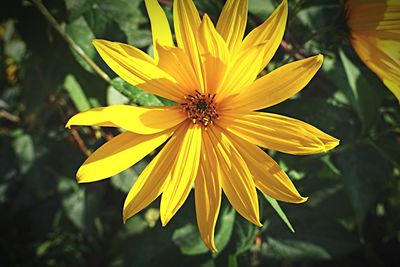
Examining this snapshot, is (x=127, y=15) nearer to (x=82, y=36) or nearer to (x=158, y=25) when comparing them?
(x=82, y=36)

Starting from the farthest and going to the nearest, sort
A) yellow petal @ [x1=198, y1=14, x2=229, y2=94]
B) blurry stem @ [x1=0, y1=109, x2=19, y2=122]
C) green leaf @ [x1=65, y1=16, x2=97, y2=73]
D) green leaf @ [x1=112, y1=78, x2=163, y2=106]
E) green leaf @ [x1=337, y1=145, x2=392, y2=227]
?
blurry stem @ [x1=0, y1=109, x2=19, y2=122] → green leaf @ [x1=337, y1=145, x2=392, y2=227] → green leaf @ [x1=65, y1=16, x2=97, y2=73] → green leaf @ [x1=112, y1=78, x2=163, y2=106] → yellow petal @ [x1=198, y1=14, x2=229, y2=94]

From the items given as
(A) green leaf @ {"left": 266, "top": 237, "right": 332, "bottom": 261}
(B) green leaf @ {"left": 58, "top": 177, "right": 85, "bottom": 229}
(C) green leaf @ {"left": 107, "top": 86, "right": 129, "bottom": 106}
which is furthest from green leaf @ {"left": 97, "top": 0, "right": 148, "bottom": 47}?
(A) green leaf @ {"left": 266, "top": 237, "right": 332, "bottom": 261}

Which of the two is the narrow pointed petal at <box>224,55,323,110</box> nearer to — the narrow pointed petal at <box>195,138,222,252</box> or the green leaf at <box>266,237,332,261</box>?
the narrow pointed petal at <box>195,138,222,252</box>

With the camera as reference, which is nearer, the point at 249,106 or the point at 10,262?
the point at 249,106

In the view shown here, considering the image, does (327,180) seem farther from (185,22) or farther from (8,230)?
(8,230)

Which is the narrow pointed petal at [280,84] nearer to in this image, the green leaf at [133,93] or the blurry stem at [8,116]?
the green leaf at [133,93]

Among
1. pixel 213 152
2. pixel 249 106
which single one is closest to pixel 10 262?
pixel 213 152

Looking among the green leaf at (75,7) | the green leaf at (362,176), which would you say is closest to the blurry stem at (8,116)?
the green leaf at (75,7)
